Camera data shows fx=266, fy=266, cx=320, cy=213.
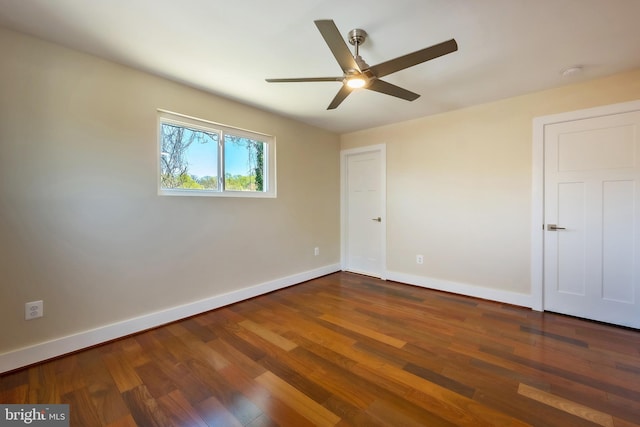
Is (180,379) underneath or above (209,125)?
underneath

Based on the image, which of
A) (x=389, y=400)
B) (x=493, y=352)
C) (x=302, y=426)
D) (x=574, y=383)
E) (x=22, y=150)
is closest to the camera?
(x=302, y=426)

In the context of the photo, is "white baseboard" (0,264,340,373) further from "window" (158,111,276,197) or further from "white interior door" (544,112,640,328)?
"white interior door" (544,112,640,328)

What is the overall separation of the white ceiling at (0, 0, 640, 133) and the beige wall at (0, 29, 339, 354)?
0.25 meters

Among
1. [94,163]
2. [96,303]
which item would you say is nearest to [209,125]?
[94,163]

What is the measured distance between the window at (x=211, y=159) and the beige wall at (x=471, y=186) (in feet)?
6.00

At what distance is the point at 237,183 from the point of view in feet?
10.5

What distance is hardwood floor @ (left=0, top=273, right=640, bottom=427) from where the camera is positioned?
4.76 ft

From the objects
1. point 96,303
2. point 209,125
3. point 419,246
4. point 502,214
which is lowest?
point 96,303

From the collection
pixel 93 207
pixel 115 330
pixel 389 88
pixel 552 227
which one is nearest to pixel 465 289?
pixel 552 227

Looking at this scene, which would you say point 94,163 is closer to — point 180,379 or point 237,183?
point 237,183

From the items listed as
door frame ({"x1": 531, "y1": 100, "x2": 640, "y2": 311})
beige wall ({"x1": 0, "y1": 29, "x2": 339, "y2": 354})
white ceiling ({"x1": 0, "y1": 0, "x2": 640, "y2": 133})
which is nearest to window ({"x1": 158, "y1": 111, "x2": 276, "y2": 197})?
beige wall ({"x1": 0, "y1": 29, "x2": 339, "y2": 354})

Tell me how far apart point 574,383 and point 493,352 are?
453 mm

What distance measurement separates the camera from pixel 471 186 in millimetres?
3248

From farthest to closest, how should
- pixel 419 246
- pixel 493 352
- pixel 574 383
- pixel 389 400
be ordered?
pixel 419 246 → pixel 493 352 → pixel 574 383 → pixel 389 400
